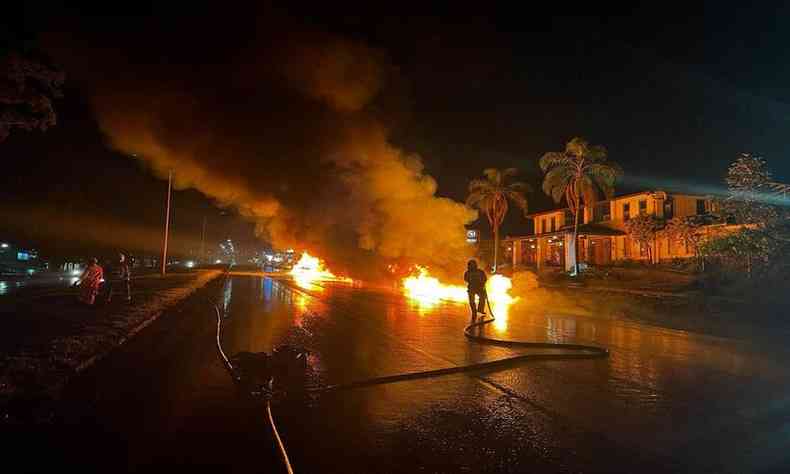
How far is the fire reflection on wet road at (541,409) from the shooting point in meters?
4.50

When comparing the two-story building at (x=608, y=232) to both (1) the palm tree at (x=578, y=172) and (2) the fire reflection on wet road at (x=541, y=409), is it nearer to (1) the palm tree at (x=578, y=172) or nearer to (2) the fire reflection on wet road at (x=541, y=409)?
(1) the palm tree at (x=578, y=172)

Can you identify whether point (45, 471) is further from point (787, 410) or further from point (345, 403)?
point (787, 410)

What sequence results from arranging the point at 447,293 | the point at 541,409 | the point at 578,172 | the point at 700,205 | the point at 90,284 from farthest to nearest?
the point at 700,205, the point at 578,172, the point at 447,293, the point at 90,284, the point at 541,409

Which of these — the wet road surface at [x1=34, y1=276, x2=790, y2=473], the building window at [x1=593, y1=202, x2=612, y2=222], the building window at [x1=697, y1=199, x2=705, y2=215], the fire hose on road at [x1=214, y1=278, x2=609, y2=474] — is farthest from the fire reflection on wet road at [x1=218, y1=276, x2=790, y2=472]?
the building window at [x1=593, y1=202, x2=612, y2=222]

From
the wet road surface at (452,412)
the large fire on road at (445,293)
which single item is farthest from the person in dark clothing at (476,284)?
the wet road surface at (452,412)

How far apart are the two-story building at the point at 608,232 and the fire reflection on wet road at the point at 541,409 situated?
27684mm

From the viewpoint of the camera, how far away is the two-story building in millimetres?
37375

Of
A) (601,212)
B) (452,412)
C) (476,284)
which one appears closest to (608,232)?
(601,212)

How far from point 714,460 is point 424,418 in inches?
96.5

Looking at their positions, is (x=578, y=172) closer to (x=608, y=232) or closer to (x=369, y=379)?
(x=608, y=232)

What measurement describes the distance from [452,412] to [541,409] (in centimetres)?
95

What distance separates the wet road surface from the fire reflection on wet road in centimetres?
2

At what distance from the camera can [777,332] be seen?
13820mm

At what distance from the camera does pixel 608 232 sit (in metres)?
40.1
